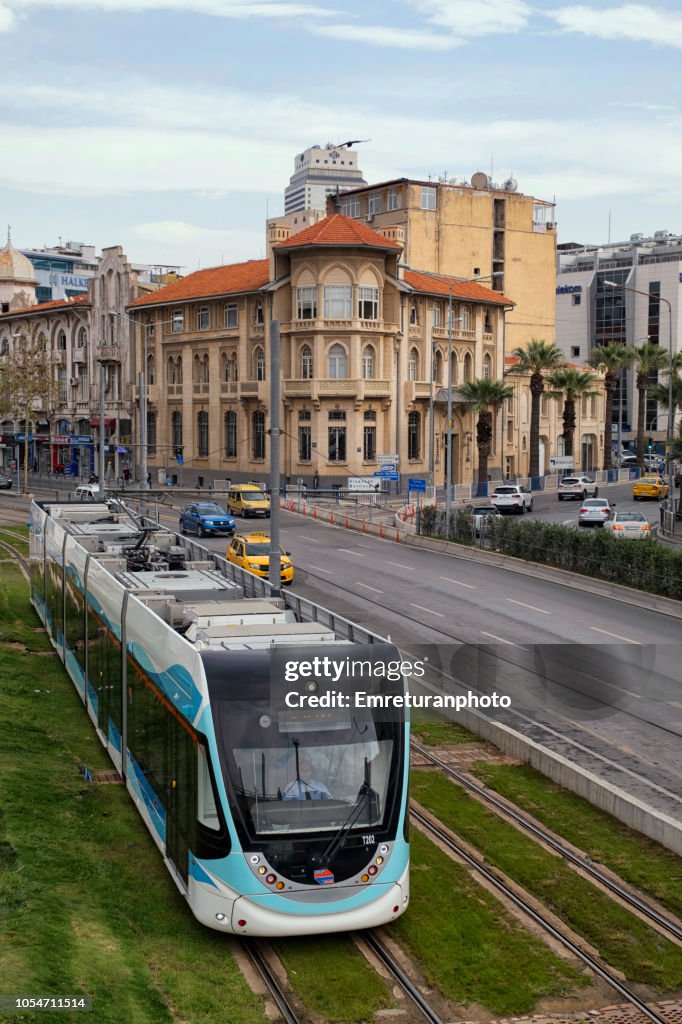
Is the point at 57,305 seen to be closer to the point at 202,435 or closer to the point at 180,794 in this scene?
the point at 202,435

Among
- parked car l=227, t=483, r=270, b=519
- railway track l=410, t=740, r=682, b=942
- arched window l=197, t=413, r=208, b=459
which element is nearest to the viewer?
railway track l=410, t=740, r=682, b=942

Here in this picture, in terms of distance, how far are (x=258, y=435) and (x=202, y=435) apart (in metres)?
6.90

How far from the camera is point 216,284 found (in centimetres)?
8688

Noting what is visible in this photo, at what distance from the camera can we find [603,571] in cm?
4066

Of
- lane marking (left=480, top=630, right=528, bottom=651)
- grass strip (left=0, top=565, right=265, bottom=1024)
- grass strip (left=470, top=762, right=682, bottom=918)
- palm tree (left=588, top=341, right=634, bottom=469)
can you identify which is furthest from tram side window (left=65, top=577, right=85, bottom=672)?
palm tree (left=588, top=341, right=634, bottom=469)

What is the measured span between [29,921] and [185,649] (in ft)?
10.7

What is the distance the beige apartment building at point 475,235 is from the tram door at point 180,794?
81260 mm

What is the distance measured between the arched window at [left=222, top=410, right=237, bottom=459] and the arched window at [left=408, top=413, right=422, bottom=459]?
12.3 metres

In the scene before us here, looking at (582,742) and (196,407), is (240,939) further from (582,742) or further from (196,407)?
(196,407)

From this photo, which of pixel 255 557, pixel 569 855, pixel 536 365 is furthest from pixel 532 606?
pixel 536 365

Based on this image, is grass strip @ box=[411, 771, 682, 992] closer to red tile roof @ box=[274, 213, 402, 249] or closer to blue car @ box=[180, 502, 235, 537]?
blue car @ box=[180, 502, 235, 537]

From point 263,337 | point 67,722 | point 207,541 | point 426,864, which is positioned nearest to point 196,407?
point 263,337

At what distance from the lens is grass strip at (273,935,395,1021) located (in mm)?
11672

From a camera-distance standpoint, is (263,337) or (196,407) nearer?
(263,337)
